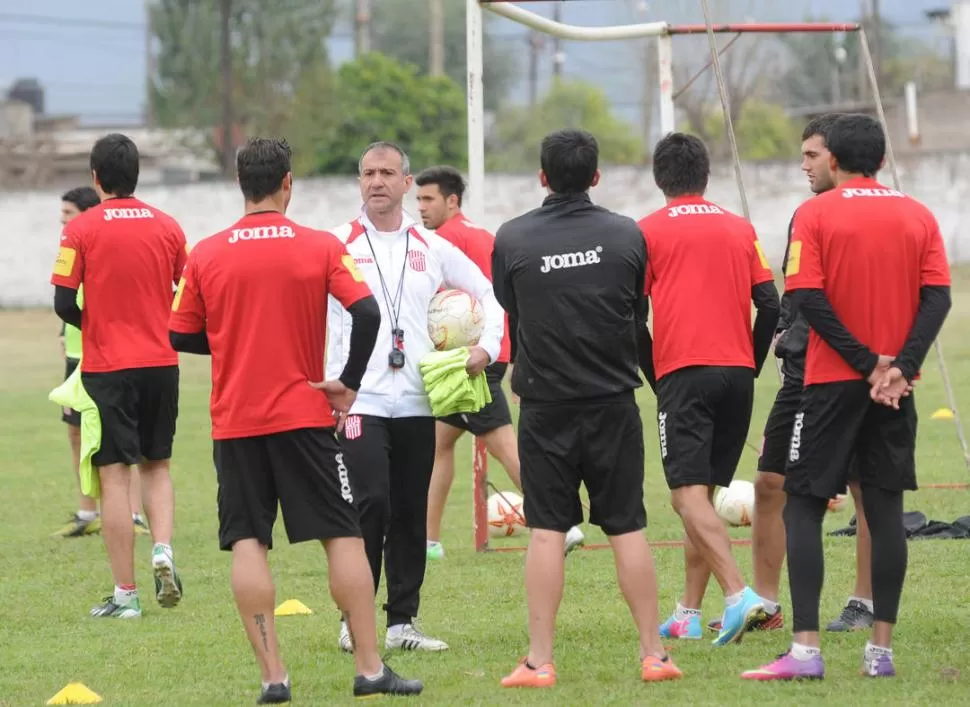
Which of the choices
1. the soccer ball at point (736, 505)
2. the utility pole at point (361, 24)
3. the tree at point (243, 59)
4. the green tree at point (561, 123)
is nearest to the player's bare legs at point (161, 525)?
the soccer ball at point (736, 505)

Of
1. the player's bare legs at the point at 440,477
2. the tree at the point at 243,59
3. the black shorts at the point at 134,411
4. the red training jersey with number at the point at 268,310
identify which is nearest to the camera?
the red training jersey with number at the point at 268,310

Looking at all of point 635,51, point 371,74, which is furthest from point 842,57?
point 371,74

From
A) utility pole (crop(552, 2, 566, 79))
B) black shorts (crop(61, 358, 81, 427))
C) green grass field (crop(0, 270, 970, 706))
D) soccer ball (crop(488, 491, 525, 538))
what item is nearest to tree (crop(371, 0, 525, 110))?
utility pole (crop(552, 2, 566, 79))

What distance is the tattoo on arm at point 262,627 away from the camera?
6.19 m

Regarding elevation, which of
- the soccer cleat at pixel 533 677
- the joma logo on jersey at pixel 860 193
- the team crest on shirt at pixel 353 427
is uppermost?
the joma logo on jersey at pixel 860 193

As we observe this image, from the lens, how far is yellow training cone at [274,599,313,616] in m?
8.39

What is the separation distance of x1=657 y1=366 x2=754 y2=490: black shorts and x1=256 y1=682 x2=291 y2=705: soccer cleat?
1900 mm

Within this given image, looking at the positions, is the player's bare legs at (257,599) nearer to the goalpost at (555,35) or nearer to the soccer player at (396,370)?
the soccer player at (396,370)

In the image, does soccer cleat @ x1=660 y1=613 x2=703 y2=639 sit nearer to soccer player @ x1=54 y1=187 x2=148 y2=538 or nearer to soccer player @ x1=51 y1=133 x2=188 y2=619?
soccer player @ x1=51 y1=133 x2=188 y2=619

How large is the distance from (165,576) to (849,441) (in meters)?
3.53

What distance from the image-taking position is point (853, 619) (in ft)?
24.3

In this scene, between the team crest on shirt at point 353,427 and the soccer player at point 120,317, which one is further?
the soccer player at point 120,317

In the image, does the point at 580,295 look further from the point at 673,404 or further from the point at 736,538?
the point at 736,538

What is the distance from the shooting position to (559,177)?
6512 millimetres
